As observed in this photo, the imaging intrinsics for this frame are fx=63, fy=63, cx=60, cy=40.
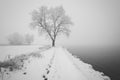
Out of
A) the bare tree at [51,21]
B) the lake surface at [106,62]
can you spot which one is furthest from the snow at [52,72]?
the bare tree at [51,21]

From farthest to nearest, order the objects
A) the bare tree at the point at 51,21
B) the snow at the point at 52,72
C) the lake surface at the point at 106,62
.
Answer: the bare tree at the point at 51,21
the lake surface at the point at 106,62
the snow at the point at 52,72

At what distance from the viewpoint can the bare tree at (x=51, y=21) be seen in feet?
67.8

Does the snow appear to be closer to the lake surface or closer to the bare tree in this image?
the lake surface

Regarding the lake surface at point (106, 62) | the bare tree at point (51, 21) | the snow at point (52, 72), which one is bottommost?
the lake surface at point (106, 62)

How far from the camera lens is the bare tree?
814 inches

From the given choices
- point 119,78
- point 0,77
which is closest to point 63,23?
point 119,78

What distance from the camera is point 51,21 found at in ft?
74.8

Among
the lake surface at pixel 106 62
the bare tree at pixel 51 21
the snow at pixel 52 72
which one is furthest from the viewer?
the bare tree at pixel 51 21

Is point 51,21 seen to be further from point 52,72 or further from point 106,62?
point 52,72

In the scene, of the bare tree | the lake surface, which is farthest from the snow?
the bare tree

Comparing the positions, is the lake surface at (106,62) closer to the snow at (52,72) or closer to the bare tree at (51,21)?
the snow at (52,72)

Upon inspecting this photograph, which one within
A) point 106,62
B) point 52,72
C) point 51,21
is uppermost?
point 51,21

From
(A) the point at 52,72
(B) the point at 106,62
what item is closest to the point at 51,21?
(B) the point at 106,62

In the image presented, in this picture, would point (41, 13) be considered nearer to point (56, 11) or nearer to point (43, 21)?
point (43, 21)
